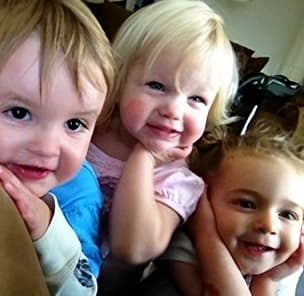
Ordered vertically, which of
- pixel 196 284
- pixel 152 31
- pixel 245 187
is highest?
pixel 152 31

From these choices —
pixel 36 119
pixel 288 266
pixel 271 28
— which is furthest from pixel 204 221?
pixel 271 28

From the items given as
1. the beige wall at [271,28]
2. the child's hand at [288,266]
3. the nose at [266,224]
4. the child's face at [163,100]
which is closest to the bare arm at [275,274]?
the child's hand at [288,266]

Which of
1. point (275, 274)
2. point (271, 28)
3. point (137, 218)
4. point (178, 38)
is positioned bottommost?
point (271, 28)

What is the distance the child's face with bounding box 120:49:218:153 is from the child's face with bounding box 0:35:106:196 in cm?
23

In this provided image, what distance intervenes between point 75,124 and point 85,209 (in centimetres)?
16

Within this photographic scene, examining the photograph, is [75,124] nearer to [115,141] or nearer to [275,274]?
[115,141]

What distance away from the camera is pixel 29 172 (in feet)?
2.62

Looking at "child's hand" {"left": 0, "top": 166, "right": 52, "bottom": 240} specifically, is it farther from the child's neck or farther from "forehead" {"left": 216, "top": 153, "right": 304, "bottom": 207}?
"forehead" {"left": 216, "top": 153, "right": 304, "bottom": 207}

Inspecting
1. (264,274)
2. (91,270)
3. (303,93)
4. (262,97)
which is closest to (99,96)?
(91,270)

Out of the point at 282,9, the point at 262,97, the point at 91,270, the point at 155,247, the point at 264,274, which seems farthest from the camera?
the point at 282,9

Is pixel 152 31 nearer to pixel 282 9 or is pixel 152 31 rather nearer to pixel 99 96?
pixel 99 96

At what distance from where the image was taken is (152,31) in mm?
1078

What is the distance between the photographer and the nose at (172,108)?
1.04 m

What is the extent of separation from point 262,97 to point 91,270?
6.41 ft
